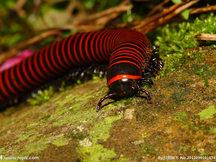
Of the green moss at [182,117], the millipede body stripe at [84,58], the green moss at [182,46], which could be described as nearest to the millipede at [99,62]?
the millipede body stripe at [84,58]

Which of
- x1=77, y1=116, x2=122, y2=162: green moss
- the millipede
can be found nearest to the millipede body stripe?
the millipede

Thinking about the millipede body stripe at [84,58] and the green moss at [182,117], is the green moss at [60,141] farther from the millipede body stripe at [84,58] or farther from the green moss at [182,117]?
the green moss at [182,117]

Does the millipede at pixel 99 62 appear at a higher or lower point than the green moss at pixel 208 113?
higher

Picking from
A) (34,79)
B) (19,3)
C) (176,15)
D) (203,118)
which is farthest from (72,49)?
(19,3)

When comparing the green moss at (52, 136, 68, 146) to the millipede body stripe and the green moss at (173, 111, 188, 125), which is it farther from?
the green moss at (173, 111, 188, 125)

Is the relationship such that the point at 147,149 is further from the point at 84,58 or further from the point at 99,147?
the point at 84,58

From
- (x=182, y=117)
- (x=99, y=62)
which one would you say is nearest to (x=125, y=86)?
(x=182, y=117)

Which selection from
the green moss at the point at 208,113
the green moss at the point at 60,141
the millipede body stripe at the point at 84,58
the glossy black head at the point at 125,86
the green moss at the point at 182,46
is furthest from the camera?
the green moss at the point at 182,46
